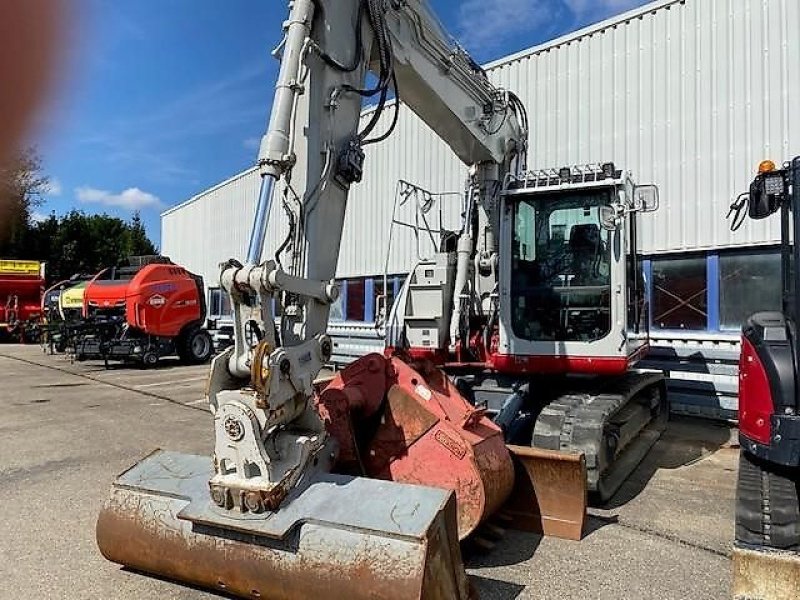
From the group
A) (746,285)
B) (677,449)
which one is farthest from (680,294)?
(677,449)

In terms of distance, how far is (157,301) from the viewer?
46.1ft

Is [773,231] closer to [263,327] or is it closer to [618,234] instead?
[618,234]

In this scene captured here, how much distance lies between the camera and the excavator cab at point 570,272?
5.39 metres

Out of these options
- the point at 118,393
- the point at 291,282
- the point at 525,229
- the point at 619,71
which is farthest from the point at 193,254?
the point at 291,282

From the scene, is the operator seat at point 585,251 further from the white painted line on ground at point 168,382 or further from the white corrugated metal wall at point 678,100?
the white painted line on ground at point 168,382

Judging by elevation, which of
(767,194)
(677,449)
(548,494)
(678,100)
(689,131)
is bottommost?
(677,449)

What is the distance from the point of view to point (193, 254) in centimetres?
2250

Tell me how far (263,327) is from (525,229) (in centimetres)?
330

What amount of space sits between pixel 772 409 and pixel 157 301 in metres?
12.9

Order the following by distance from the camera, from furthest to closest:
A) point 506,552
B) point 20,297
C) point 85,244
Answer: point 85,244, point 20,297, point 506,552

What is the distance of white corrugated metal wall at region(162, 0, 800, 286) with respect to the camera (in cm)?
812

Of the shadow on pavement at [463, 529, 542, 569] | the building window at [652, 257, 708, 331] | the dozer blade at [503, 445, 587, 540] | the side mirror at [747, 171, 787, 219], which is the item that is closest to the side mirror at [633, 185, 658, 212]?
the side mirror at [747, 171, 787, 219]

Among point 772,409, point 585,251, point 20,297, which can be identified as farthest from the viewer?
point 20,297

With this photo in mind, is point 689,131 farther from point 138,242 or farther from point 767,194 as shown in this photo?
point 138,242
